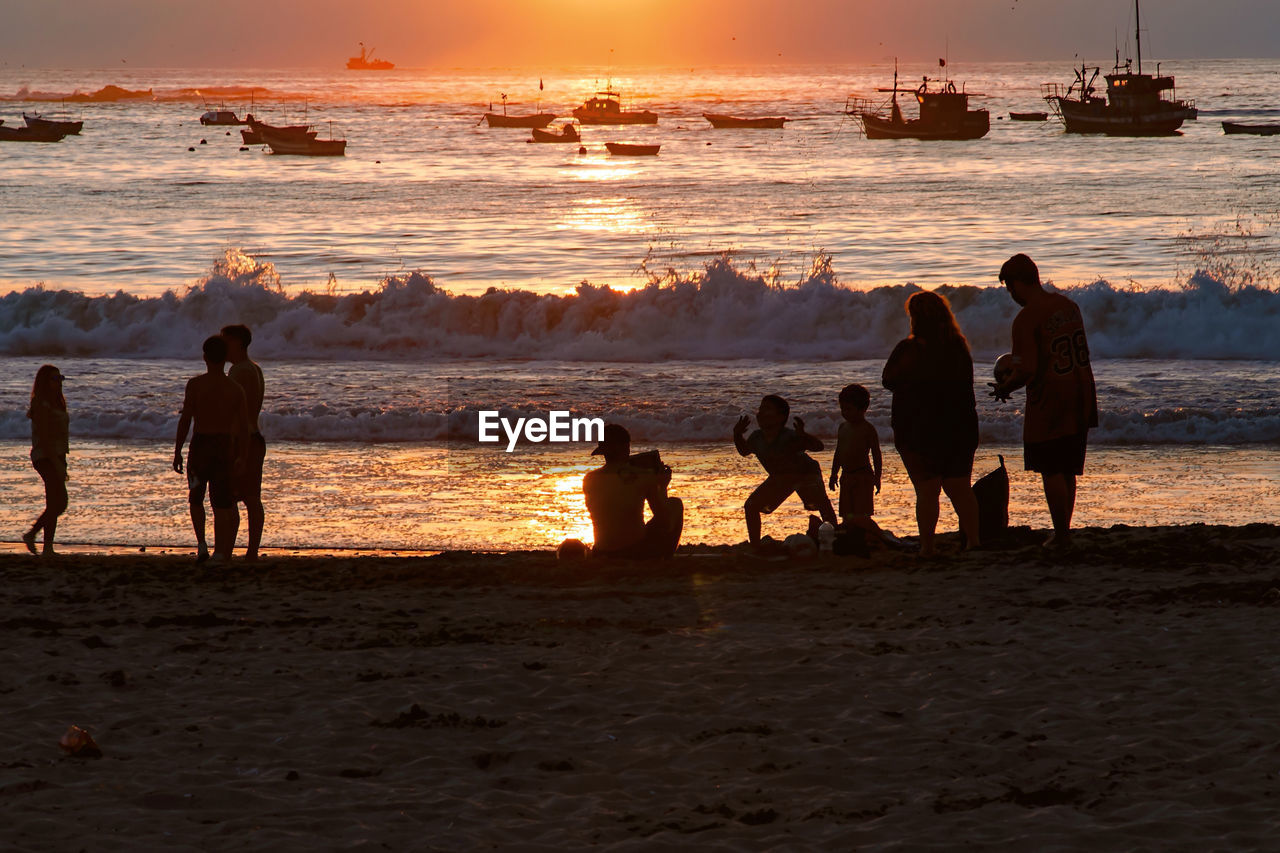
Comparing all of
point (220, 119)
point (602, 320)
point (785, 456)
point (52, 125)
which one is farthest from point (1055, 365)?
point (220, 119)

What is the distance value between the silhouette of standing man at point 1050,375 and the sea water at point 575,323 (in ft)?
8.71

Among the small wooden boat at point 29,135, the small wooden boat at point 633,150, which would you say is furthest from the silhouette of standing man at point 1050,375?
the small wooden boat at point 29,135

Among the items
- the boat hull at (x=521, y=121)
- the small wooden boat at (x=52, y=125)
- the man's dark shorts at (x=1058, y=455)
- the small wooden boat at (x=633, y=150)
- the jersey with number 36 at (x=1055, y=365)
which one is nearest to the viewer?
the jersey with number 36 at (x=1055, y=365)

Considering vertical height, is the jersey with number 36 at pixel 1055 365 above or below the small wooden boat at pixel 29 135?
below

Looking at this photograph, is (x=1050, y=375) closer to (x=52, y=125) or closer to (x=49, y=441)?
(x=49, y=441)

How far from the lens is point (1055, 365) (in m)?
7.05

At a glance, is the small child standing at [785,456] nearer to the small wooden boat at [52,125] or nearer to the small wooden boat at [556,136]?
the small wooden boat at [556,136]

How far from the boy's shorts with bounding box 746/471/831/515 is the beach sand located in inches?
17.7

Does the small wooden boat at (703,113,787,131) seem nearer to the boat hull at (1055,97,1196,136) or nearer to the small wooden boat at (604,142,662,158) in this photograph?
the small wooden boat at (604,142,662,158)

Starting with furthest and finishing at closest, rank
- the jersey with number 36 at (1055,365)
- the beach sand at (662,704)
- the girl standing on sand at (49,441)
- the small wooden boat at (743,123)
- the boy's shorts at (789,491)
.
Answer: the small wooden boat at (743,123), the girl standing on sand at (49,441), the boy's shorts at (789,491), the jersey with number 36 at (1055,365), the beach sand at (662,704)

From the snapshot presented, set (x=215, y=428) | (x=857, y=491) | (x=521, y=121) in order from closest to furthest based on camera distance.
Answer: (x=215, y=428) < (x=857, y=491) < (x=521, y=121)

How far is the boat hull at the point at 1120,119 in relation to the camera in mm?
75875

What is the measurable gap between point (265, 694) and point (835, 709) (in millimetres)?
2429

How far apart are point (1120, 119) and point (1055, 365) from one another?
76.6 m
